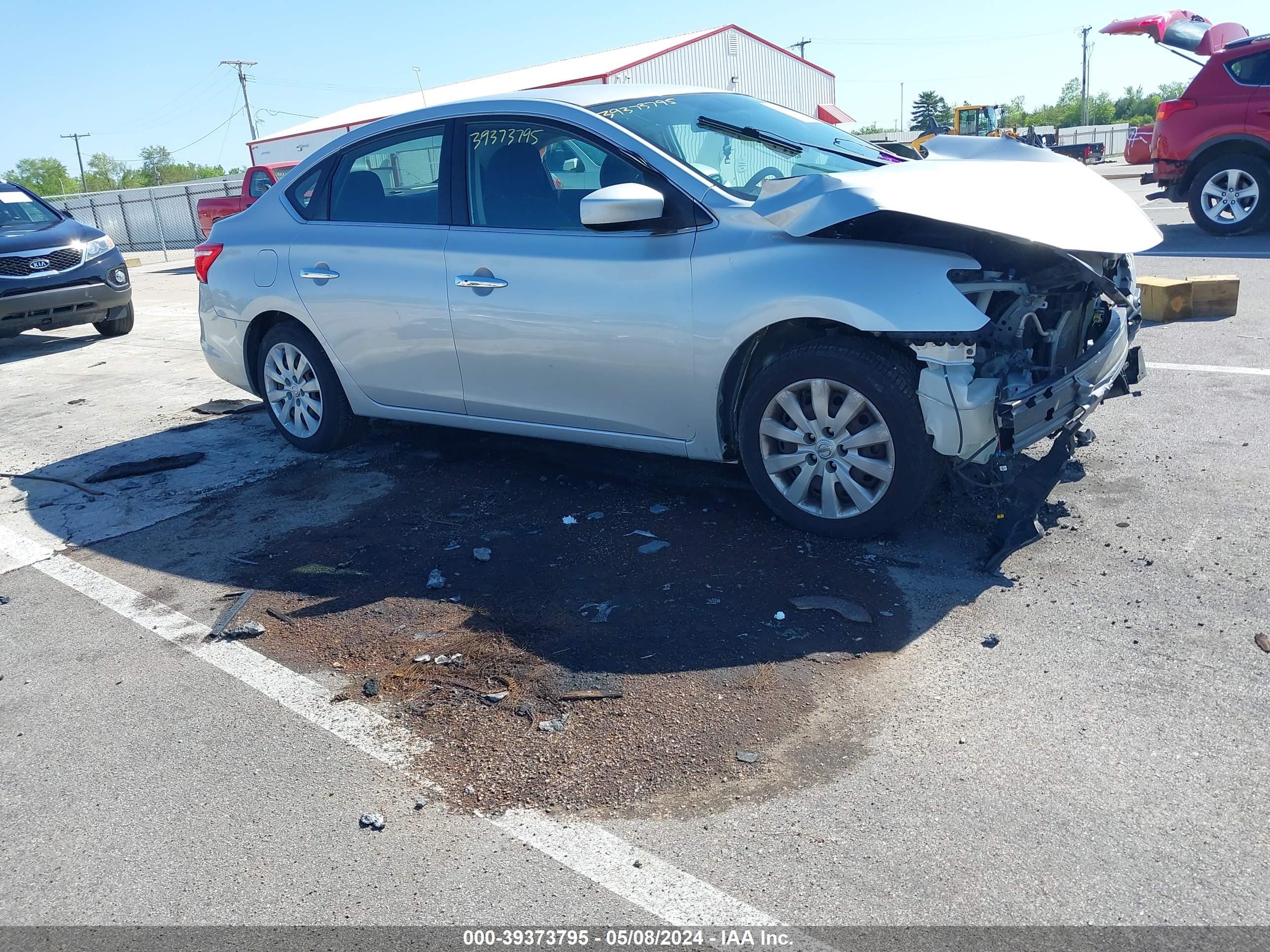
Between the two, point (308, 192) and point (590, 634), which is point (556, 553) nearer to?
point (590, 634)

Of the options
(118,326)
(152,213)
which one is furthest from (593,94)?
(152,213)

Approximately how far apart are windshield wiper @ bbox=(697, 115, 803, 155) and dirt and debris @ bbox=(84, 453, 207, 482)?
3762 mm

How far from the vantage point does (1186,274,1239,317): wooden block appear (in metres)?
8.19

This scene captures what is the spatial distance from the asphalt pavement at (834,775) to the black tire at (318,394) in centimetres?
118

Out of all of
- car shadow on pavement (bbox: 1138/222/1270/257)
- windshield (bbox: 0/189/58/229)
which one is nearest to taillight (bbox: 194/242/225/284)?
windshield (bbox: 0/189/58/229)

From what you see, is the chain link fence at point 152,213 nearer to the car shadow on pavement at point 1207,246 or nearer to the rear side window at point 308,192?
the car shadow on pavement at point 1207,246

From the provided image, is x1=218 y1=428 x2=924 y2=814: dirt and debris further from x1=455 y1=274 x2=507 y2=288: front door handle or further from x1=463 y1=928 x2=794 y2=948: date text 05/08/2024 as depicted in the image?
x1=455 y1=274 x2=507 y2=288: front door handle

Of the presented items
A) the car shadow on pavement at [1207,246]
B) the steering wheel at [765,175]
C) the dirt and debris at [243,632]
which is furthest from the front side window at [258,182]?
the dirt and debris at [243,632]

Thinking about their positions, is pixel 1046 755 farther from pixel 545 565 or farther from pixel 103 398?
pixel 103 398

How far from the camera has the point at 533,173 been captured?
17.0 ft

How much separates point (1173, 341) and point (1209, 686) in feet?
16.5

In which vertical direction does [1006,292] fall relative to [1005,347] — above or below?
above

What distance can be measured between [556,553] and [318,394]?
7.73ft

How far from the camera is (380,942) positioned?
256cm
